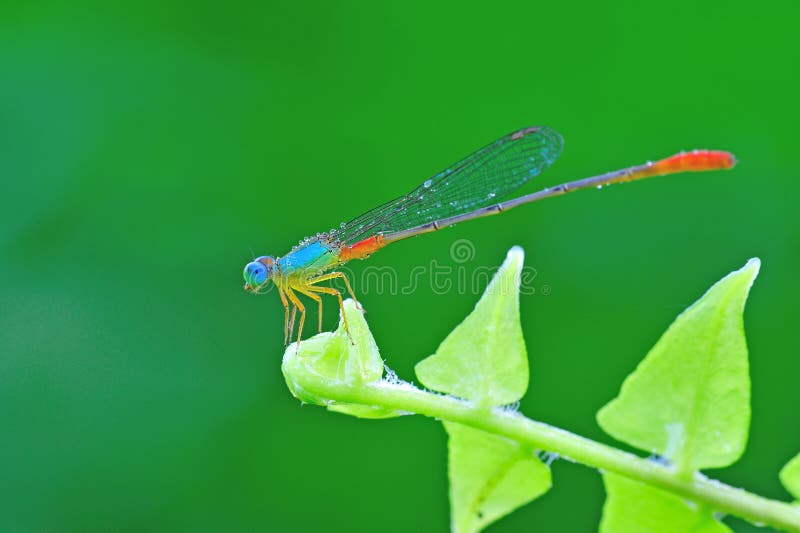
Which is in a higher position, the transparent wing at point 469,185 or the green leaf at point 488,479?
the transparent wing at point 469,185

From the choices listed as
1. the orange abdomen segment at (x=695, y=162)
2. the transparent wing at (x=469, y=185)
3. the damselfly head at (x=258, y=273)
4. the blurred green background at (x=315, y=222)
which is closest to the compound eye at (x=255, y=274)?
the damselfly head at (x=258, y=273)

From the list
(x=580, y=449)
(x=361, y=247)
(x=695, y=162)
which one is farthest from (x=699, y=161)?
(x=580, y=449)

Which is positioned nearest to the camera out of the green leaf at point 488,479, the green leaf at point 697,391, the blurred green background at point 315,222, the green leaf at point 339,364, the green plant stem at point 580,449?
the green plant stem at point 580,449

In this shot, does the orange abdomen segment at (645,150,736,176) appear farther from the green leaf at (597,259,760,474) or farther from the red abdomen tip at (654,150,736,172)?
the green leaf at (597,259,760,474)

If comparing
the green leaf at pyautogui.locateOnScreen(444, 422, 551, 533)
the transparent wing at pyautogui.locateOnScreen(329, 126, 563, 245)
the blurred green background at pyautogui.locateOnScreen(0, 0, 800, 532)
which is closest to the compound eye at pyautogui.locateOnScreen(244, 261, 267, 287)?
the transparent wing at pyautogui.locateOnScreen(329, 126, 563, 245)

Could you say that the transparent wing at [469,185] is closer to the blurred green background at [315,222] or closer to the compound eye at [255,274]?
the compound eye at [255,274]

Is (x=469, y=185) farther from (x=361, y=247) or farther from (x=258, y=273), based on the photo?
(x=258, y=273)
